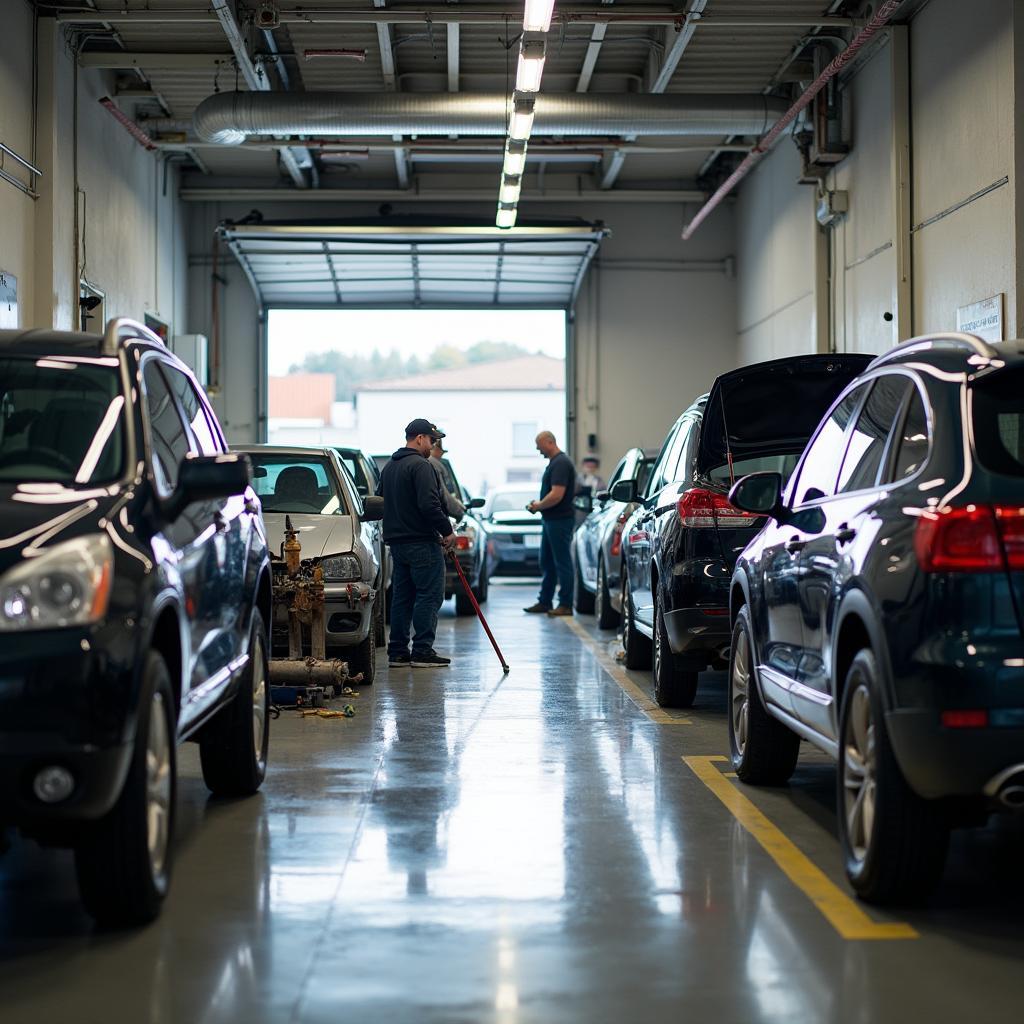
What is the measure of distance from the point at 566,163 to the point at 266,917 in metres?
20.7

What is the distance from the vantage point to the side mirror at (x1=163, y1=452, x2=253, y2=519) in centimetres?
484

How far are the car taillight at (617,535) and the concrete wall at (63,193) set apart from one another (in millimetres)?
6584

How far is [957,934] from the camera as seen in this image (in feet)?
14.2

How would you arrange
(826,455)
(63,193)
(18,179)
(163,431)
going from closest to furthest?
(163,431) < (826,455) < (18,179) < (63,193)

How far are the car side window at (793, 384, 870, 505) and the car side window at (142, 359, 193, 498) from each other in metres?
2.42

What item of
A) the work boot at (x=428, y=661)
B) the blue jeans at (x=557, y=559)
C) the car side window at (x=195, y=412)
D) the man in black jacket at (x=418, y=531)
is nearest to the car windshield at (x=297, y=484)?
the man in black jacket at (x=418, y=531)

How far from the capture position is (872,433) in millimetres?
5277

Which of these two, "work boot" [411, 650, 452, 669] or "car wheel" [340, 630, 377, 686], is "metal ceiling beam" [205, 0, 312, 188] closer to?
"work boot" [411, 650, 452, 669]

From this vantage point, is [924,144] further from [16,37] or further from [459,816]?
[459,816]

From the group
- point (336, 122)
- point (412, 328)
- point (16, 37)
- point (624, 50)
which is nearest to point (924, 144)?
point (624, 50)

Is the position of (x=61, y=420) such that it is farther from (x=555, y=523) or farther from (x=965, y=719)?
(x=555, y=523)

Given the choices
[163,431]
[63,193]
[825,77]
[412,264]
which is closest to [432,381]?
[412,264]

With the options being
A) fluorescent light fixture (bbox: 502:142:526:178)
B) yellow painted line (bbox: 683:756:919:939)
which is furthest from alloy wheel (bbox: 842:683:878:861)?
fluorescent light fixture (bbox: 502:142:526:178)

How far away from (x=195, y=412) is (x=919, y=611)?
3189mm
